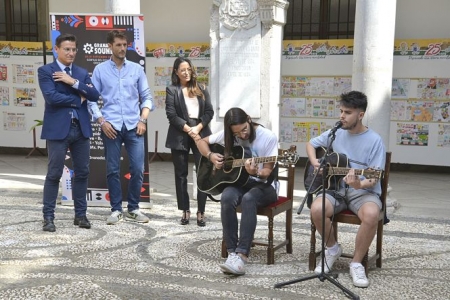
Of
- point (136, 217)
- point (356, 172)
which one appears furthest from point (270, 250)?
point (136, 217)

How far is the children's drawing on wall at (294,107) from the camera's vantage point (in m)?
10.5

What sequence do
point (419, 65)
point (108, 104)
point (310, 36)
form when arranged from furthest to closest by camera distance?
point (310, 36), point (419, 65), point (108, 104)

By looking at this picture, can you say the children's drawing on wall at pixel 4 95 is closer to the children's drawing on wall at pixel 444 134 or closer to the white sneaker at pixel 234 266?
the children's drawing on wall at pixel 444 134

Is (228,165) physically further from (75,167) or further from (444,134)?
(444,134)

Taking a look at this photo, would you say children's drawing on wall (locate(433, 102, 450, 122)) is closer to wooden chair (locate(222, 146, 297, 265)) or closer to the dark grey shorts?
wooden chair (locate(222, 146, 297, 265))

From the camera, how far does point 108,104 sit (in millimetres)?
6027

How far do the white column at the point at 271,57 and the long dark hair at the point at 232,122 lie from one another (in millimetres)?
2513

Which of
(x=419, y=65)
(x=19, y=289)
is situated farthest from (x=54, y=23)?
(x=419, y=65)

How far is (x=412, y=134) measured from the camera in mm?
10016

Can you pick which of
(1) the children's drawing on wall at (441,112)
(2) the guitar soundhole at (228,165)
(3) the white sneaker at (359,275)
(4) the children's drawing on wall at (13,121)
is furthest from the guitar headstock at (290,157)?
(4) the children's drawing on wall at (13,121)

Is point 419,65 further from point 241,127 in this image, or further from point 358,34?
point 241,127

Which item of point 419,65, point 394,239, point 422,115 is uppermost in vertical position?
point 419,65

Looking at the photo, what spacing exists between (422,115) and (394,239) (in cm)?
489

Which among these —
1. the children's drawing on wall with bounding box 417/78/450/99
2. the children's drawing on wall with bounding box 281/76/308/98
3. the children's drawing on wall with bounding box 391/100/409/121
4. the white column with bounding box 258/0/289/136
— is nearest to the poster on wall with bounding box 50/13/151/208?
the white column with bounding box 258/0/289/136
